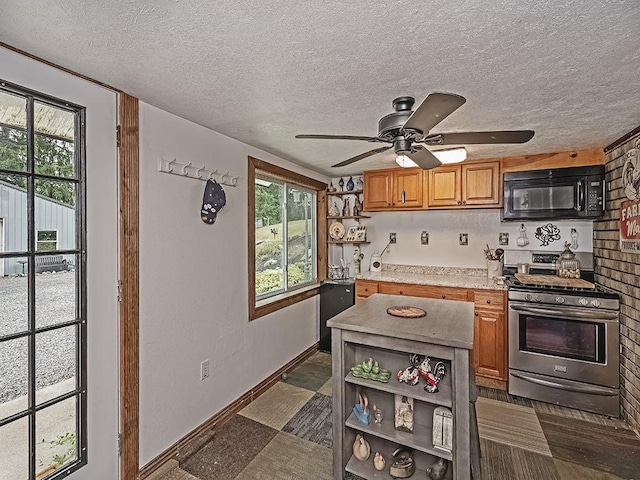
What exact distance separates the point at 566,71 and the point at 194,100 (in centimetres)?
195

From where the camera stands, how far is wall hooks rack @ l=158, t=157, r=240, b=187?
6.91 ft

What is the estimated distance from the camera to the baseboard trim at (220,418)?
6.57 ft

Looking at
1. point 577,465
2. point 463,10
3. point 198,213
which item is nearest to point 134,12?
point 463,10

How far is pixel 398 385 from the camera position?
1799mm

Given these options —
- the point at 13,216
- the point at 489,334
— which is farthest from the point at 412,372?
the point at 13,216

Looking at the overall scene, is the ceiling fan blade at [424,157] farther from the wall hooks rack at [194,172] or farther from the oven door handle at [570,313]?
the oven door handle at [570,313]

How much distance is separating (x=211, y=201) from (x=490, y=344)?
2.82 m

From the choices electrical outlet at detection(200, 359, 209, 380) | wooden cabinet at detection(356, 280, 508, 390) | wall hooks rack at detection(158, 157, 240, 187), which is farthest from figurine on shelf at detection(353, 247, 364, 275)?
electrical outlet at detection(200, 359, 209, 380)

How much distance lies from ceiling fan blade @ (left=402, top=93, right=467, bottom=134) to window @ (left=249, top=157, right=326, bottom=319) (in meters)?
1.75

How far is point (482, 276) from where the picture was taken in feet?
12.0

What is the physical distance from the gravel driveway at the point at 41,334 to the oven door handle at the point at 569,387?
336 cm

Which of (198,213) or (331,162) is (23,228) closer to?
(198,213)

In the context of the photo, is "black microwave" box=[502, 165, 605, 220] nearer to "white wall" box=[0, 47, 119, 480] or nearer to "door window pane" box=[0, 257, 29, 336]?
"white wall" box=[0, 47, 119, 480]

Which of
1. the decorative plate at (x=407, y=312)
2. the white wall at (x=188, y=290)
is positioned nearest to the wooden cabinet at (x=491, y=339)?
the decorative plate at (x=407, y=312)
